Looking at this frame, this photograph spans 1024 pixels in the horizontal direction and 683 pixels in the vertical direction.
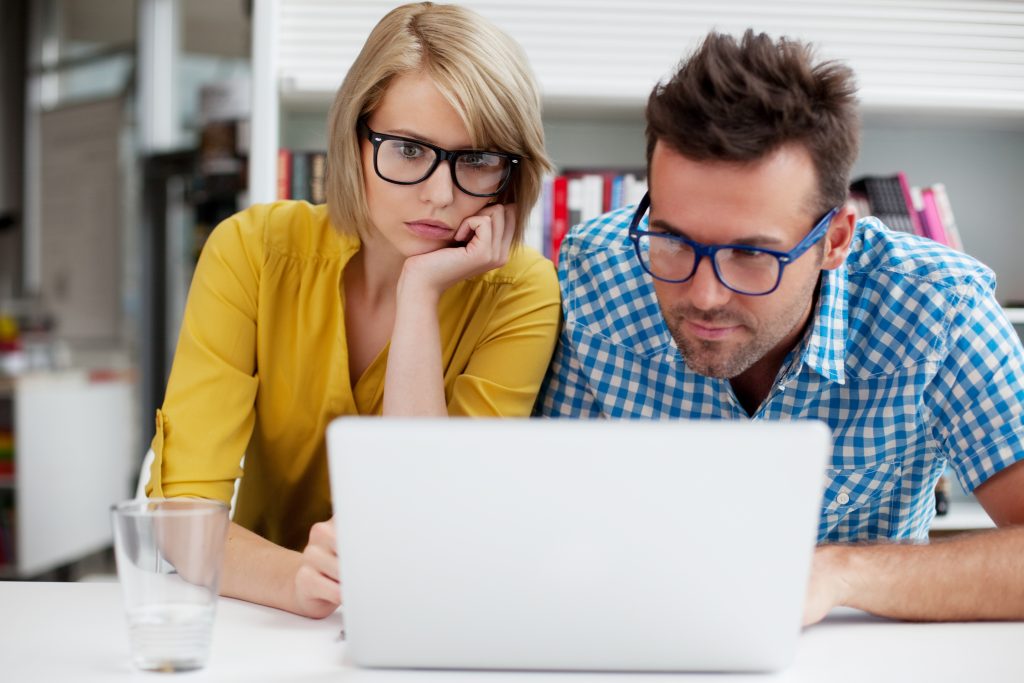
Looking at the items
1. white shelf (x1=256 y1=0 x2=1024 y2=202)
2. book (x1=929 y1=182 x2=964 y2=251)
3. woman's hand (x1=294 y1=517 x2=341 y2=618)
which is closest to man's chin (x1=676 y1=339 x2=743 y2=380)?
woman's hand (x1=294 y1=517 x2=341 y2=618)

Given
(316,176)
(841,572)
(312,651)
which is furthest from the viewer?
(316,176)

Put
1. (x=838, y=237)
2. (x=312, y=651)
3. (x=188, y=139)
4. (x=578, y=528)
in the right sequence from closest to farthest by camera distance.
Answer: (x=578, y=528), (x=312, y=651), (x=838, y=237), (x=188, y=139)

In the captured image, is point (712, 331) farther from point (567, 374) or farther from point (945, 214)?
point (945, 214)

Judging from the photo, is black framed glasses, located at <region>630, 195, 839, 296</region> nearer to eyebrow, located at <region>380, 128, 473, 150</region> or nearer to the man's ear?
the man's ear

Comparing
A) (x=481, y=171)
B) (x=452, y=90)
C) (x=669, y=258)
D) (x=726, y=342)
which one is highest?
(x=452, y=90)

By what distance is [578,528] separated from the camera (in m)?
0.74

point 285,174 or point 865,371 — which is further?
point 285,174

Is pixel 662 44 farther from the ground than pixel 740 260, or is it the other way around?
pixel 662 44

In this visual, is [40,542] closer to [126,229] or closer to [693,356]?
[126,229]

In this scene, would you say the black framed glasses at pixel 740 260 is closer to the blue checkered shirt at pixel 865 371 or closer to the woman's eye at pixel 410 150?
the blue checkered shirt at pixel 865 371

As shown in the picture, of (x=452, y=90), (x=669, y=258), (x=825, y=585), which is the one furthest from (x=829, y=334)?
(x=452, y=90)

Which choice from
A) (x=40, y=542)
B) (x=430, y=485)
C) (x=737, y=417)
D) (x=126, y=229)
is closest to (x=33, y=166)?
(x=126, y=229)

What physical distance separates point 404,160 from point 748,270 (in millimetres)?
498

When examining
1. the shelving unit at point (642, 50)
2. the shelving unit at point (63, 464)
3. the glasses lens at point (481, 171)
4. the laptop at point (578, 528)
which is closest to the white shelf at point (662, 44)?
the shelving unit at point (642, 50)
